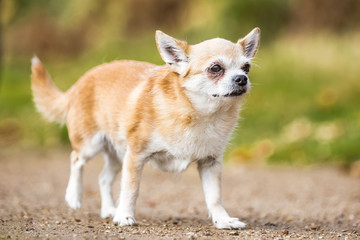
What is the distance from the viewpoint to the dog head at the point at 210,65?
13.9 feet

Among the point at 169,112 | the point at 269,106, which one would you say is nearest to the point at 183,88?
the point at 169,112

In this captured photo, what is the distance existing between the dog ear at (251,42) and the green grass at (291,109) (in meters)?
3.13

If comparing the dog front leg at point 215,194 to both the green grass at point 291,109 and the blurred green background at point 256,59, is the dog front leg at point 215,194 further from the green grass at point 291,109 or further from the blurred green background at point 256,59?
the green grass at point 291,109

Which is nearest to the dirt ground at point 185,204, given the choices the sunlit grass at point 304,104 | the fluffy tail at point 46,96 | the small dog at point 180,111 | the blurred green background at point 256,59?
the small dog at point 180,111

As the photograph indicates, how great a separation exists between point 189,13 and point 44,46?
20.9ft

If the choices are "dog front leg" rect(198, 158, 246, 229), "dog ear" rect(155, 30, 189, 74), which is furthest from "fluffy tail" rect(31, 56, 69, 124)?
"dog front leg" rect(198, 158, 246, 229)

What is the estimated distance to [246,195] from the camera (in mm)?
7004

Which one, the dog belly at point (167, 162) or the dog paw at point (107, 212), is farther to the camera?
the dog paw at point (107, 212)

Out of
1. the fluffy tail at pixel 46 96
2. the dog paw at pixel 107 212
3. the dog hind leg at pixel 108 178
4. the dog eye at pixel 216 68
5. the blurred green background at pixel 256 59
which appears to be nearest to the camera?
the dog eye at pixel 216 68

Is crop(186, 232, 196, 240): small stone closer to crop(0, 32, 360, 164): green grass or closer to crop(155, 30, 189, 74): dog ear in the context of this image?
crop(155, 30, 189, 74): dog ear

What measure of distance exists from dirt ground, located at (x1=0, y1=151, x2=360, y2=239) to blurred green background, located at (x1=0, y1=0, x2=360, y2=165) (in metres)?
1.27

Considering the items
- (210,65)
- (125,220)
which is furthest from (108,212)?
(210,65)

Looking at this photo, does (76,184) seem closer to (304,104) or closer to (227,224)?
(227,224)

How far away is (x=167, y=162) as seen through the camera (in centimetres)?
465
